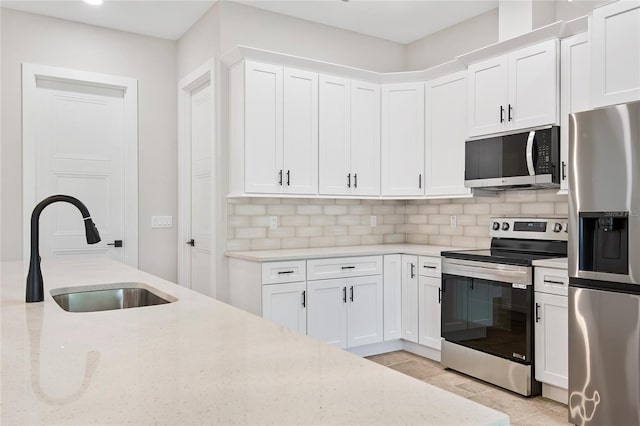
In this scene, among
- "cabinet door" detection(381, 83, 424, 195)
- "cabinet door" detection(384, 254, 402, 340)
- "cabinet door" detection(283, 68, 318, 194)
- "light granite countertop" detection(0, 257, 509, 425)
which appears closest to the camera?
"light granite countertop" detection(0, 257, 509, 425)

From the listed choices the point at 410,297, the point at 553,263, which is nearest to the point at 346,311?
the point at 410,297

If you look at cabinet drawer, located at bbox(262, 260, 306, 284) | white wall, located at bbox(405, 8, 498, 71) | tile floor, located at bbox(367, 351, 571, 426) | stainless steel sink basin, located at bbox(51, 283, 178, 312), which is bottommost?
tile floor, located at bbox(367, 351, 571, 426)

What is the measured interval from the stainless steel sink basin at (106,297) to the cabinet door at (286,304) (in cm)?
140

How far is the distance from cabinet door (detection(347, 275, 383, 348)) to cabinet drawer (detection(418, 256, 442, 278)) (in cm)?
35

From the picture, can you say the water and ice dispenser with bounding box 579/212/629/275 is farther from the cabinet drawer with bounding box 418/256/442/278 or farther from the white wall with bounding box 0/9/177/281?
the white wall with bounding box 0/9/177/281

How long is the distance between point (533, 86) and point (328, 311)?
221 centimetres

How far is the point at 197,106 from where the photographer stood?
456cm

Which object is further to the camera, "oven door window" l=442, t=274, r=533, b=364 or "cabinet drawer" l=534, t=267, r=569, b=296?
"oven door window" l=442, t=274, r=533, b=364

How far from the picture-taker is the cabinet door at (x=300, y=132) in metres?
3.94

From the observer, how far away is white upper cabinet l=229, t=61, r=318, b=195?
378cm

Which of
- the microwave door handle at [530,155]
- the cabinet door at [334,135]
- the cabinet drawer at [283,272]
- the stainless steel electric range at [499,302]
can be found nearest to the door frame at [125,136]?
the cabinet drawer at [283,272]

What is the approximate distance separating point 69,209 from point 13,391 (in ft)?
12.6

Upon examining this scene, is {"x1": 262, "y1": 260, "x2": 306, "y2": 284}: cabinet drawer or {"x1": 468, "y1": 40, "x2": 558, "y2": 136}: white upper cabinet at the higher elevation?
{"x1": 468, "y1": 40, "x2": 558, "y2": 136}: white upper cabinet

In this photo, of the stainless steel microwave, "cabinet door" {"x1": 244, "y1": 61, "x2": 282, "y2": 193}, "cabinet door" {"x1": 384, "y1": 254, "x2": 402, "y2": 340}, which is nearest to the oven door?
"cabinet door" {"x1": 384, "y1": 254, "x2": 402, "y2": 340}
